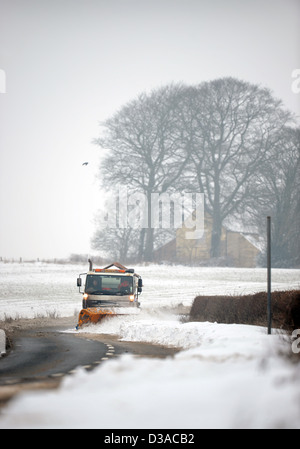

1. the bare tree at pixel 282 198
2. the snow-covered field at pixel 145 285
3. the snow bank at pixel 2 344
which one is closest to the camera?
the snow bank at pixel 2 344

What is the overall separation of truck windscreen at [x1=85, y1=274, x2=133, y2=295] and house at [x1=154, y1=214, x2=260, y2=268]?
2955cm

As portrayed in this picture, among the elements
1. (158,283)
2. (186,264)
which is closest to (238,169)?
(186,264)

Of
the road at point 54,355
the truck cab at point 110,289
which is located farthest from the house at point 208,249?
the road at point 54,355

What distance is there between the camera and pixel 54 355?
15219 millimetres

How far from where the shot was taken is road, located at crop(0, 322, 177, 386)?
37.4 feet

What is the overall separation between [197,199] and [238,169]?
3725 millimetres

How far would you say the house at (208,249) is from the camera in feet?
189

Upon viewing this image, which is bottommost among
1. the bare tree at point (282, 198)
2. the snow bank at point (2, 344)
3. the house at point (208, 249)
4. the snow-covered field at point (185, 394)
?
the snow bank at point (2, 344)

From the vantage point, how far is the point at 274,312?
17.5m

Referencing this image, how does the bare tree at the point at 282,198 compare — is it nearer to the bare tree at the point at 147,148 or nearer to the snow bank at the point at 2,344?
the bare tree at the point at 147,148

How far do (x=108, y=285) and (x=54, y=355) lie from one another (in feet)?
41.4

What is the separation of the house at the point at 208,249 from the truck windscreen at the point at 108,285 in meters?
29.5

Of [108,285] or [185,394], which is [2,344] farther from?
[185,394]
